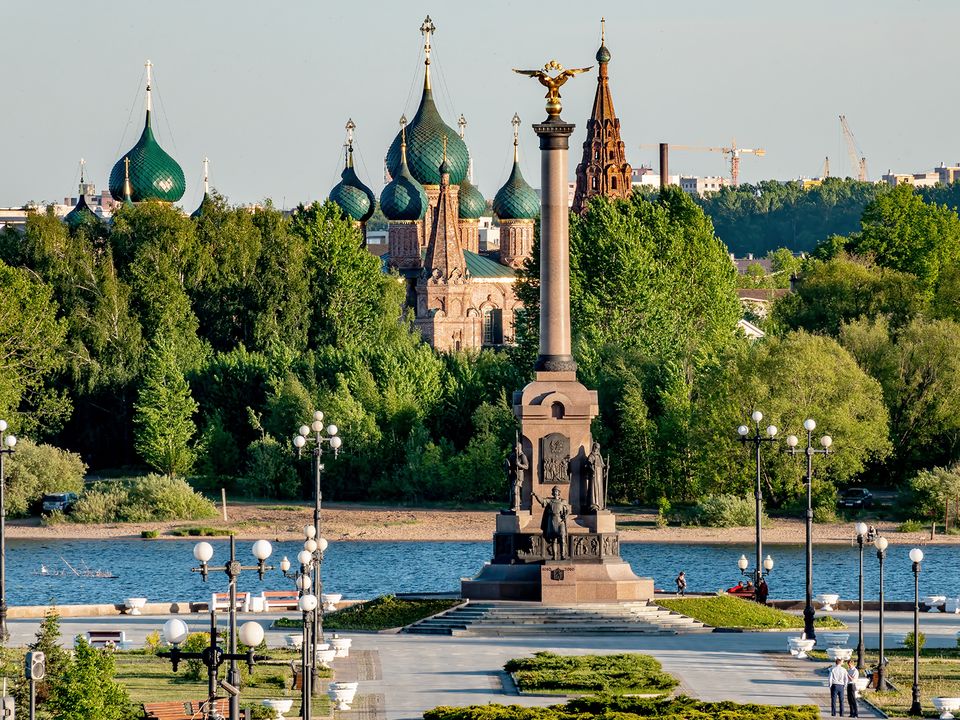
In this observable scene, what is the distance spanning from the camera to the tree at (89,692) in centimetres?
3306

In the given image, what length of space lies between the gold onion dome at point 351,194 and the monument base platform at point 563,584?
76.8m

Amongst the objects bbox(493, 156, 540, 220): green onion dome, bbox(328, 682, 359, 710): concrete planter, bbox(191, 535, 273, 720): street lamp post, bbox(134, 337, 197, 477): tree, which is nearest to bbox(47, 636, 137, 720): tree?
bbox(191, 535, 273, 720): street lamp post

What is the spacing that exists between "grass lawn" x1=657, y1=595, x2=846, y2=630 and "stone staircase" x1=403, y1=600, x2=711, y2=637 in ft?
1.97

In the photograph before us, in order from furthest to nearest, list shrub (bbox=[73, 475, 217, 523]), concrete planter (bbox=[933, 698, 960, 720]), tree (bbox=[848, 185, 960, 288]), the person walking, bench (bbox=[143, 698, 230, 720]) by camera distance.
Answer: tree (bbox=[848, 185, 960, 288])
shrub (bbox=[73, 475, 217, 523])
the person walking
concrete planter (bbox=[933, 698, 960, 720])
bench (bbox=[143, 698, 230, 720])

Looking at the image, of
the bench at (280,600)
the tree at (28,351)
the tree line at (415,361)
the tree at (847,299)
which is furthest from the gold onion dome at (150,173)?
the bench at (280,600)

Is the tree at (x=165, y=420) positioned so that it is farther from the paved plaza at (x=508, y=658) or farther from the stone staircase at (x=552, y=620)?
the stone staircase at (x=552, y=620)

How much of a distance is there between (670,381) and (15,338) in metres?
24.6

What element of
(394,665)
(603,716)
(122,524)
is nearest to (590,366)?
(122,524)

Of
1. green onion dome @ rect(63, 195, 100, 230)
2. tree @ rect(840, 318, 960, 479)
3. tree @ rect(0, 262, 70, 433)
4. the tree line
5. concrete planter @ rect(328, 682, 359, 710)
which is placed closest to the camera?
concrete planter @ rect(328, 682, 359, 710)

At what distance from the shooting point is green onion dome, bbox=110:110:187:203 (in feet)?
376

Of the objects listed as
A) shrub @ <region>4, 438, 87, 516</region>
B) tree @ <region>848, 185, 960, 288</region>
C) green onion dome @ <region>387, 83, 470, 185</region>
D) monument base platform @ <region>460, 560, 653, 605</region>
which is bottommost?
monument base platform @ <region>460, 560, 653, 605</region>

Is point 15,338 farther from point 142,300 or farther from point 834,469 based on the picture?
point 834,469

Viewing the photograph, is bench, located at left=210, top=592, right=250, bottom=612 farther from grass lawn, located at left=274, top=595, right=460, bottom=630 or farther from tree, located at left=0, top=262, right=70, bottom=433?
tree, located at left=0, top=262, right=70, bottom=433

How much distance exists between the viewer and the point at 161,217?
3878 inches
